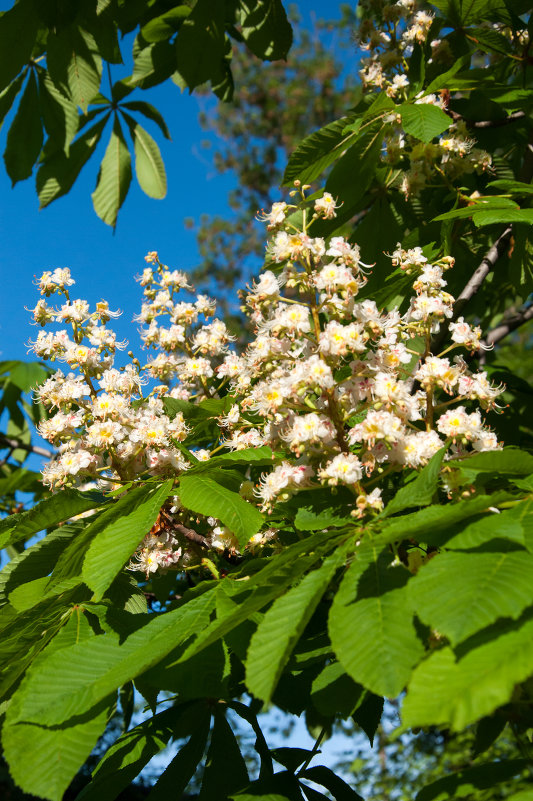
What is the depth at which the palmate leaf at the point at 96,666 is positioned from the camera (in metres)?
0.92

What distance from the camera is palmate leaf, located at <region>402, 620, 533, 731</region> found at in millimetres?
637

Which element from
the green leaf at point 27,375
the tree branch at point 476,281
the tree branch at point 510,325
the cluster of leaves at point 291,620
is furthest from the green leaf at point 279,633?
the green leaf at point 27,375

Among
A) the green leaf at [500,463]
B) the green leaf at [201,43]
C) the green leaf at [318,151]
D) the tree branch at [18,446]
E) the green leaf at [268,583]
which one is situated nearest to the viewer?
the green leaf at [268,583]

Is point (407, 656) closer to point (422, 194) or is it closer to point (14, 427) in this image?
point (422, 194)

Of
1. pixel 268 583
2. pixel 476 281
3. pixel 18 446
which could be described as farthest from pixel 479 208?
pixel 18 446

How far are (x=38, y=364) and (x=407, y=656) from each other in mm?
3317

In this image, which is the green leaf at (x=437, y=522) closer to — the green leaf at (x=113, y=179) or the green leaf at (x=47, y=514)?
the green leaf at (x=47, y=514)

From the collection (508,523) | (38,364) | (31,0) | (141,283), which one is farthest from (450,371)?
(38,364)

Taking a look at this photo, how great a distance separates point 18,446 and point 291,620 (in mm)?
3404

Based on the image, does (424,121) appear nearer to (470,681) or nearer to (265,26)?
(265,26)

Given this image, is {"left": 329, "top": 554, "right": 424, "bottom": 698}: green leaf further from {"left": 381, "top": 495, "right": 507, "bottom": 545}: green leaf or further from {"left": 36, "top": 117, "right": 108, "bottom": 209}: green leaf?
{"left": 36, "top": 117, "right": 108, "bottom": 209}: green leaf

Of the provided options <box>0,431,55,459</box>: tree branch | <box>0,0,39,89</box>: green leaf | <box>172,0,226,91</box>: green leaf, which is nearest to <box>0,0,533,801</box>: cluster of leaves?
<box>172,0,226,91</box>: green leaf

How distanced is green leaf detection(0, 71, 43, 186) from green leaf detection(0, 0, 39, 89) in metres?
0.56

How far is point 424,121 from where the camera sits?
5.75 ft
